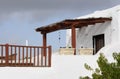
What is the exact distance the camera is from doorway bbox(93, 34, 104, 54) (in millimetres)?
26986

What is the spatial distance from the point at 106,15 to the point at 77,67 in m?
6.96

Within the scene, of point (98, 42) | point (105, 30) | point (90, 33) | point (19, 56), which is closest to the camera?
point (19, 56)

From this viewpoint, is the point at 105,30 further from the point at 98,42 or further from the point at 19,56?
the point at 19,56

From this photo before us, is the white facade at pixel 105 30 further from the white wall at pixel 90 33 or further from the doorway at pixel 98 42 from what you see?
the doorway at pixel 98 42

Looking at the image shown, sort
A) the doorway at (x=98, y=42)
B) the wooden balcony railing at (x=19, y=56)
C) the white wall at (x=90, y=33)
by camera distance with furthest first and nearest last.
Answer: the doorway at (x=98, y=42), the white wall at (x=90, y=33), the wooden balcony railing at (x=19, y=56)

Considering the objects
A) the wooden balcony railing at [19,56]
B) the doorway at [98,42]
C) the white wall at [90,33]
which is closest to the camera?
the wooden balcony railing at [19,56]

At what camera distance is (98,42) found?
1082 inches

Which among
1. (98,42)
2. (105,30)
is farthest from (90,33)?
(105,30)

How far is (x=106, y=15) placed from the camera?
25.9 m

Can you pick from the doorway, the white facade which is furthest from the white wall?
the doorway

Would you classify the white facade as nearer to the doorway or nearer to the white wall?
the white wall

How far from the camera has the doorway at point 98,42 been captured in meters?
27.0

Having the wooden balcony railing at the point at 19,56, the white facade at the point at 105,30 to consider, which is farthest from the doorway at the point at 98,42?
the wooden balcony railing at the point at 19,56

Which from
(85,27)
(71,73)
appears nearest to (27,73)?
(71,73)
